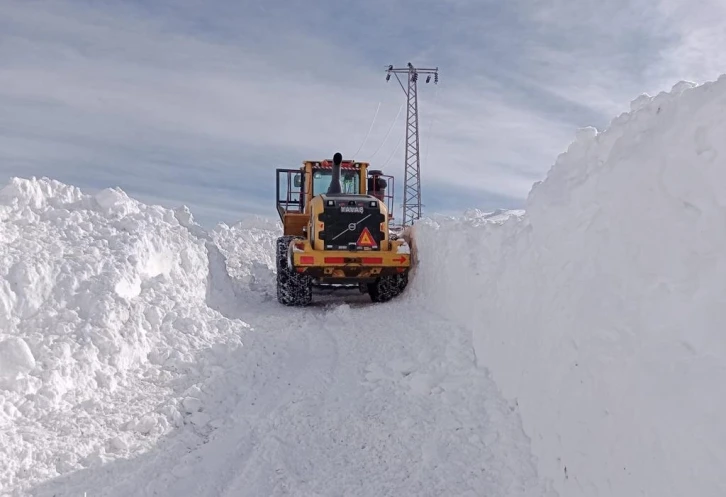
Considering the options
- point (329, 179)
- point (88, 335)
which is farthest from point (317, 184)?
point (88, 335)

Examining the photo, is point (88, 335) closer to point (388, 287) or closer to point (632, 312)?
point (632, 312)

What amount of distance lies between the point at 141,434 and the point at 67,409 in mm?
811

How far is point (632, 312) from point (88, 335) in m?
5.62

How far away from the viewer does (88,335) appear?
649 cm

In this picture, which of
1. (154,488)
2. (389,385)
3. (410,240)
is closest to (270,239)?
(410,240)

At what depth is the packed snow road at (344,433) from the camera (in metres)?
4.60

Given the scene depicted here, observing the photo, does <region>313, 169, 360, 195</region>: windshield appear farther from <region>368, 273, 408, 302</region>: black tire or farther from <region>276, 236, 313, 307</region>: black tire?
<region>368, 273, 408, 302</region>: black tire

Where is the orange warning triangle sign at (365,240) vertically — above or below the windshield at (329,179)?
below

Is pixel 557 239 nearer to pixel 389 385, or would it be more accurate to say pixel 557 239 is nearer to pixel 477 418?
pixel 477 418

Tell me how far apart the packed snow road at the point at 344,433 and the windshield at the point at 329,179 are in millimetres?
6273

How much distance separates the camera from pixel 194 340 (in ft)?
25.6

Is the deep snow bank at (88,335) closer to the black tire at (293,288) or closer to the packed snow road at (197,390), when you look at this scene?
the packed snow road at (197,390)

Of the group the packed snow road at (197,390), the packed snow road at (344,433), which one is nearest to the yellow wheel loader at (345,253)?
the packed snow road at (197,390)

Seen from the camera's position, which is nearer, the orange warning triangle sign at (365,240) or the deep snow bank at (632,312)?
the deep snow bank at (632,312)
